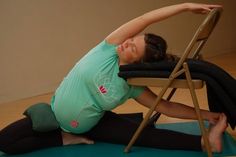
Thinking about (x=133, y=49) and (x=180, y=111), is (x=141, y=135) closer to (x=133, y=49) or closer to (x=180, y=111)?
(x=180, y=111)

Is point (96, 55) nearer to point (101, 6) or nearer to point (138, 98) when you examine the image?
point (138, 98)

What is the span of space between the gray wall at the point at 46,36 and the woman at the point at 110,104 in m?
1.80

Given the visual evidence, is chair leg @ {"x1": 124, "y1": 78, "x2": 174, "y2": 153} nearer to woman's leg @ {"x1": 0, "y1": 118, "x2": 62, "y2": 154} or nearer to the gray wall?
woman's leg @ {"x1": 0, "y1": 118, "x2": 62, "y2": 154}

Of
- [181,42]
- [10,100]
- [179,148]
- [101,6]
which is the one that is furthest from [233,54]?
[179,148]

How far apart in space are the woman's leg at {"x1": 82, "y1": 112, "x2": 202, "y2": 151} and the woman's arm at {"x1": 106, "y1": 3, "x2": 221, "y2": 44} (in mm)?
517

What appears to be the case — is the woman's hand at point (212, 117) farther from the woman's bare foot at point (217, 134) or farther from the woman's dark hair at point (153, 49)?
the woman's dark hair at point (153, 49)

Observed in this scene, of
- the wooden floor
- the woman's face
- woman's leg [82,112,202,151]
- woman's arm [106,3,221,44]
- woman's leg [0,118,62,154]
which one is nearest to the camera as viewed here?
woman's arm [106,3,221,44]

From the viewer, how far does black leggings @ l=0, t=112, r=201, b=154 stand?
6.88ft

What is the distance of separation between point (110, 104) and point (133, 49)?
34cm

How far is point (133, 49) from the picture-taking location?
1.94m

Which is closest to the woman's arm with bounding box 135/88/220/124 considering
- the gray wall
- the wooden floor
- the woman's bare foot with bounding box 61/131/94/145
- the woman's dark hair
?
the woman's dark hair

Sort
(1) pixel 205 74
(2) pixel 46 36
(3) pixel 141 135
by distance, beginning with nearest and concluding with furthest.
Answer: (1) pixel 205 74 < (3) pixel 141 135 < (2) pixel 46 36

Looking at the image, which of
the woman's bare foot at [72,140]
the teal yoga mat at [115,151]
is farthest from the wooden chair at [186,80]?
the woman's bare foot at [72,140]

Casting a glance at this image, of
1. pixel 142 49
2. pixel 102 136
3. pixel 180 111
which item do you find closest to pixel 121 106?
pixel 102 136
